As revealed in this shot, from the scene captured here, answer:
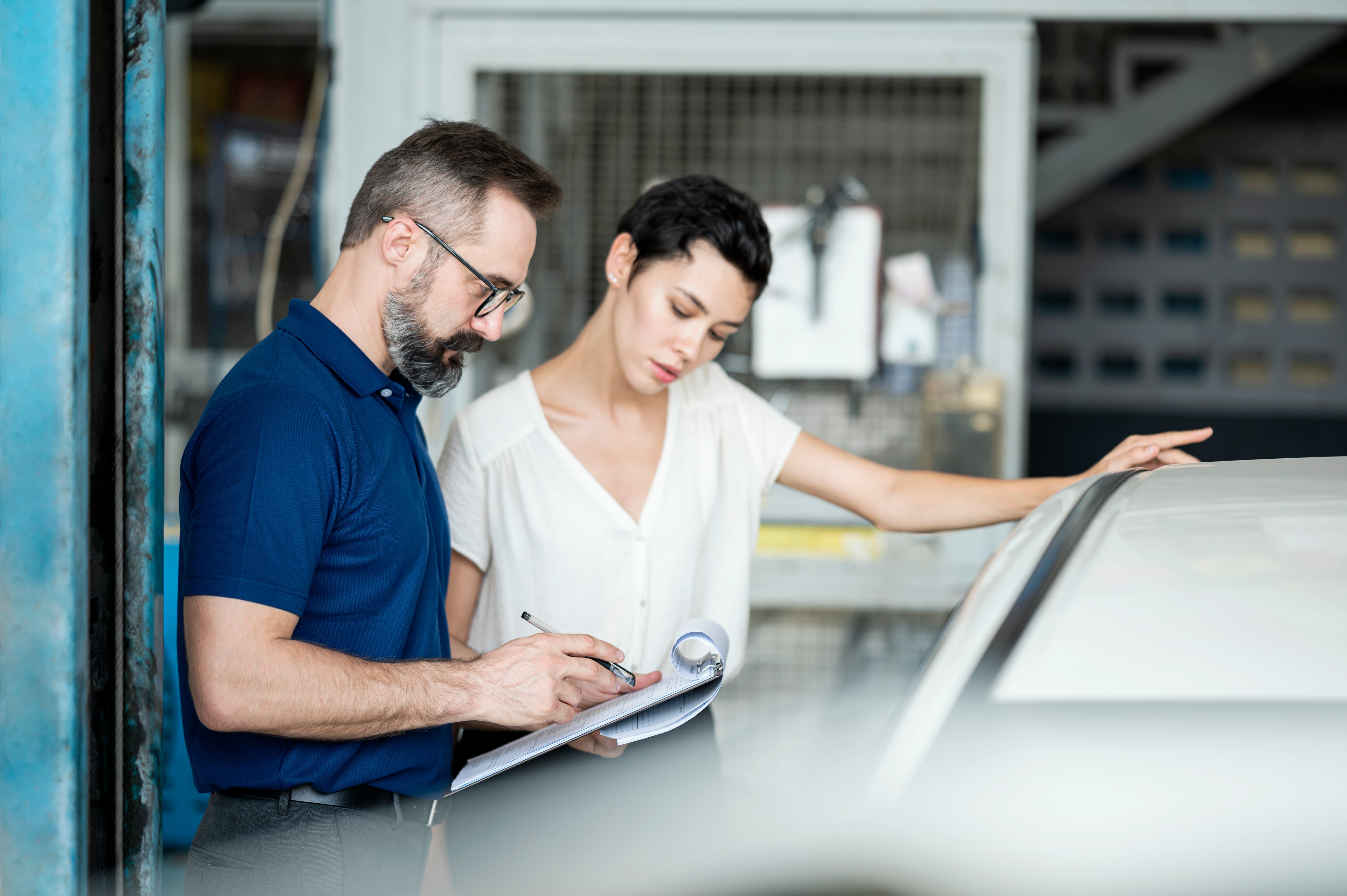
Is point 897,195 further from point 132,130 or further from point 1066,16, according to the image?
point 132,130

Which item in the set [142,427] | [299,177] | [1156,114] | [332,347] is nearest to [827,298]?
[299,177]

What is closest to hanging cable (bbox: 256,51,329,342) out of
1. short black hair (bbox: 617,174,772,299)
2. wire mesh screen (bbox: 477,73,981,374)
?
wire mesh screen (bbox: 477,73,981,374)

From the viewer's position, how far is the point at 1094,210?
5590 millimetres

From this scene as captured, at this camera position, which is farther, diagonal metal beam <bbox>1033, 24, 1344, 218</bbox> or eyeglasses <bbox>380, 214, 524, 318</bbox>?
diagonal metal beam <bbox>1033, 24, 1344, 218</bbox>

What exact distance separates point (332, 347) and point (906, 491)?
102cm

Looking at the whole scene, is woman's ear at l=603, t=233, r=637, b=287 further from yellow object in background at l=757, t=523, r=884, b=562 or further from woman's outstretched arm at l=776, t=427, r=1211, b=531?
yellow object in background at l=757, t=523, r=884, b=562

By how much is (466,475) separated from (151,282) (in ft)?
1.91

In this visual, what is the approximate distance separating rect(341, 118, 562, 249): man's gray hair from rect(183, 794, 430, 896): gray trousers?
2.27 ft

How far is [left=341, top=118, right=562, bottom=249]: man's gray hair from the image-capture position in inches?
51.9

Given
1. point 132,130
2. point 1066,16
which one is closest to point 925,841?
point 132,130

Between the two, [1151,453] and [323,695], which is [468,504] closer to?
[323,695]

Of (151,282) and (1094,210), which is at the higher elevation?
(1094,210)

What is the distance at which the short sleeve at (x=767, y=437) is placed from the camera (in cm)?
187

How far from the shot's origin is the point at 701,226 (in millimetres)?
1646
